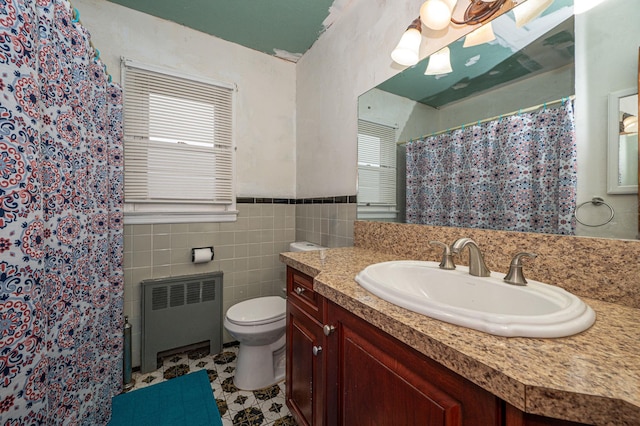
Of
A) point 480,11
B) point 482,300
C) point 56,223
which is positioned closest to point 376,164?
point 480,11

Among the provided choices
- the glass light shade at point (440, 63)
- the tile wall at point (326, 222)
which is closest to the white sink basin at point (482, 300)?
the tile wall at point (326, 222)

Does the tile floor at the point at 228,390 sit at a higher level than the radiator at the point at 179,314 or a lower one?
lower

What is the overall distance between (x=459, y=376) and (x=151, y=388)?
1.93 metres

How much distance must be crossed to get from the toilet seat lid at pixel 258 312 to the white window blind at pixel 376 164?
918mm

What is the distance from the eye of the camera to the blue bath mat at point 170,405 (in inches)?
54.3

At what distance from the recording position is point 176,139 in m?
1.93

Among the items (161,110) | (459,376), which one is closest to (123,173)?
(161,110)

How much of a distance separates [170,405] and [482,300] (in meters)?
1.75

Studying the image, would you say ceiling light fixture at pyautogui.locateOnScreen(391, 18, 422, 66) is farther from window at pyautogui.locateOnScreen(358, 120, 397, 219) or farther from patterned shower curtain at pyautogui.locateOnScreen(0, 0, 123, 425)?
patterned shower curtain at pyautogui.locateOnScreen(0, 0, 123, 425)

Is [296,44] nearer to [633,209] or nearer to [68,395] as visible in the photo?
[633,209]

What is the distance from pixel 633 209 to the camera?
71 cm

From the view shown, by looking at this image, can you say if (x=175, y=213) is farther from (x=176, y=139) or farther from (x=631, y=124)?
(x=631, y=124)

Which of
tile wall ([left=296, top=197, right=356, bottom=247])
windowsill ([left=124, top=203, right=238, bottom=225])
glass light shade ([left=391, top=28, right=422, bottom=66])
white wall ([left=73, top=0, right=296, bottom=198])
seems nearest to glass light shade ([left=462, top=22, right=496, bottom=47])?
glass light shade ([left=391, top=28, right=422, bottom=66])

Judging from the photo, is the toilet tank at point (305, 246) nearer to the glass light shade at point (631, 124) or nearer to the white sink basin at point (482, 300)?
the white sink basin at point (482, 300)
